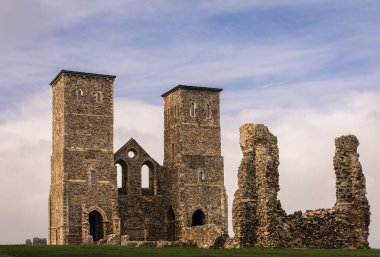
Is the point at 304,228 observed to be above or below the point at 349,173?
below

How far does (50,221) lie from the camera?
64625 mm

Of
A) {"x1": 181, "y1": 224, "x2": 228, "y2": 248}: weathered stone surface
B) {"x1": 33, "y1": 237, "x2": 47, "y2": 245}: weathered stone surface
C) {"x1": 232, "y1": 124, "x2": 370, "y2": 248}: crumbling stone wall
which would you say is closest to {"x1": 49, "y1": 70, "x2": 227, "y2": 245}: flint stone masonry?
{"x1": 33, "y1": 237, "x2": 47, "y2": 245}: weathered stone surface

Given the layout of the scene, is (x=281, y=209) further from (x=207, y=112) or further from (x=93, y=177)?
(x=207, y=112)

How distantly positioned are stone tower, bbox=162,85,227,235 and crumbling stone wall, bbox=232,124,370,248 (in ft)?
92.9

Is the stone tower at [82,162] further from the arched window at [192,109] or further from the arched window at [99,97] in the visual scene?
the arched window at [192,109]

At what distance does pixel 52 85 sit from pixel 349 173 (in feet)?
113

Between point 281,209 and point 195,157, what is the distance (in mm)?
30517

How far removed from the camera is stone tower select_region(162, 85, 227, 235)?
221 feet

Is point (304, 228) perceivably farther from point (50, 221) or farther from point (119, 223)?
point (50, 221)

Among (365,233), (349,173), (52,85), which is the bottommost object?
(365,233)

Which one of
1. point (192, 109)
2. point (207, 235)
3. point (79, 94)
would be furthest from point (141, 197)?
point (207, 235)

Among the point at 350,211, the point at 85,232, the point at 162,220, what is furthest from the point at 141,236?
the point at 350,211

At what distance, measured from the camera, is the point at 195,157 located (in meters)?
68.1

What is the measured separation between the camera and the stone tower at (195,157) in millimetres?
67312
